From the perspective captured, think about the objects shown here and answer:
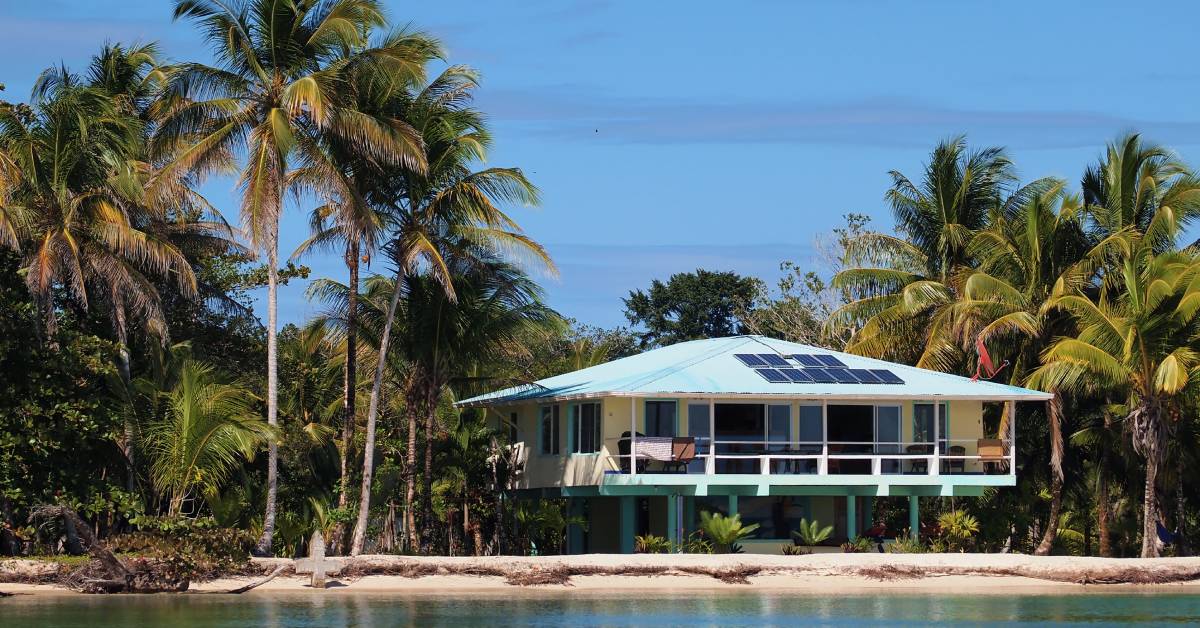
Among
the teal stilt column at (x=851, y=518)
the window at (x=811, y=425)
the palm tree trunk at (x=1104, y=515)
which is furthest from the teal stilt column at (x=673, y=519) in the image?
the palm tree trunk at (x=1104, y=515)

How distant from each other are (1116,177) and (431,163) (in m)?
18.3

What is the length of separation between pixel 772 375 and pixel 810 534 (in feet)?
11.8

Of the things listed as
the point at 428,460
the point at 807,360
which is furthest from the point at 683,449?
the point at 428,460

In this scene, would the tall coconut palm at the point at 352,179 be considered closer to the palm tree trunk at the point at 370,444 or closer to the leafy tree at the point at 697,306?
the palm tree trunk at the point at 370,444

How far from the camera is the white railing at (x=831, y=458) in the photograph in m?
36.8

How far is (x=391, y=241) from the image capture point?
37.0 m

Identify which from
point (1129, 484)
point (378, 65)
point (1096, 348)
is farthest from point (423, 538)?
point (1129, 484)

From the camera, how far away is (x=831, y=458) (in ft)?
122

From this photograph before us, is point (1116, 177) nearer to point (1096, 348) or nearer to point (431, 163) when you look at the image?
point (1096, 348)

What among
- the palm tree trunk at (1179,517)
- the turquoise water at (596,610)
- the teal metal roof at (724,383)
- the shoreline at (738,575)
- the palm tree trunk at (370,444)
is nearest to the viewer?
the turquoise water at (596,610)

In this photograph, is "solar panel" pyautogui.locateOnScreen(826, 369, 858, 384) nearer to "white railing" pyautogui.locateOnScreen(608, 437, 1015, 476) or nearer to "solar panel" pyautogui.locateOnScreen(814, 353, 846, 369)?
"solar panel" pyautogui.locateOnScreen(814, 353, 846, 369)

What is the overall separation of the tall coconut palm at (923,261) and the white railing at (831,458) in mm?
5523

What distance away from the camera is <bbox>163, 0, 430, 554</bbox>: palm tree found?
34.1 metres

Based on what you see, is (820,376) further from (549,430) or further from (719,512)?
(549,430)
